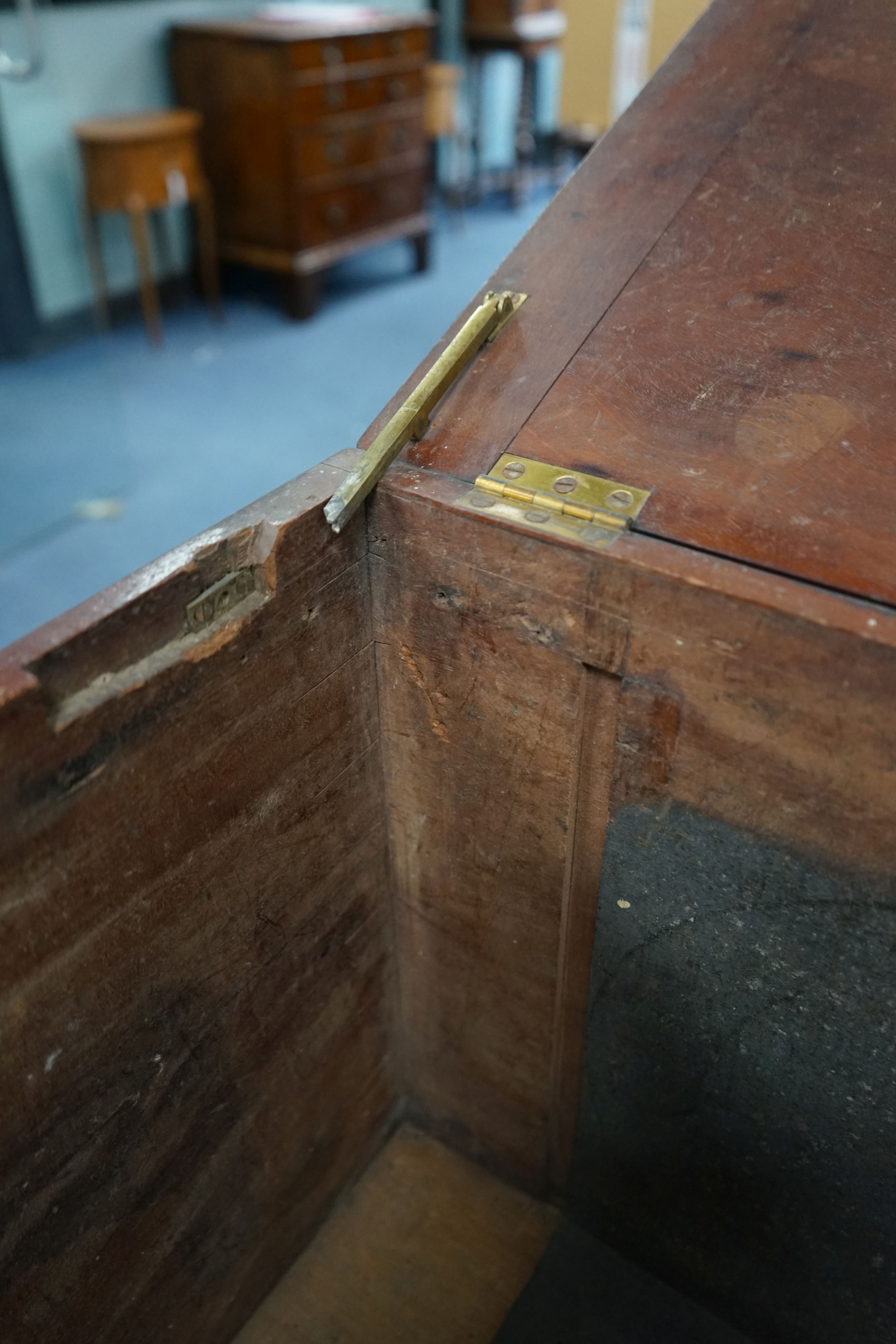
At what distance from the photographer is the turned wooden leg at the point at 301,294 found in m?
4.12

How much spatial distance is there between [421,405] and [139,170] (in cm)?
311

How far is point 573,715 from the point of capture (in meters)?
1.02

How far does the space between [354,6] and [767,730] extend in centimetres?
473

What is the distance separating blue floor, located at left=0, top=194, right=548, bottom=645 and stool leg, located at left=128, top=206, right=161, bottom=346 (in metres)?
0.06

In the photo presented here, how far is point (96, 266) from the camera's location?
154 inches

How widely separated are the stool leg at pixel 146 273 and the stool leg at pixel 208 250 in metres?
0.22

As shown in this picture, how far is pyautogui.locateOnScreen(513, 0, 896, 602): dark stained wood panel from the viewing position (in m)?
0.88

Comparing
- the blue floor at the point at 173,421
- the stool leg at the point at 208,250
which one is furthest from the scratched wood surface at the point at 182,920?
the stool leg at the point at 208,250

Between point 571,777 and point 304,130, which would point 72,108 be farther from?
point 571,777

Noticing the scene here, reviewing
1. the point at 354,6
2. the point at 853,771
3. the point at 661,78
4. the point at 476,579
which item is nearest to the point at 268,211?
the point at 354,6

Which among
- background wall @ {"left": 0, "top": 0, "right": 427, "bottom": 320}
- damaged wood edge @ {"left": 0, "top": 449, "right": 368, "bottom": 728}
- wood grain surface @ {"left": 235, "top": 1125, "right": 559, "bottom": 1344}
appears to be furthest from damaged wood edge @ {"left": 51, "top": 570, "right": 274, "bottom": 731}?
background wall @ {"left": 0, "top": 0, "right": 427, "bottom": 320}

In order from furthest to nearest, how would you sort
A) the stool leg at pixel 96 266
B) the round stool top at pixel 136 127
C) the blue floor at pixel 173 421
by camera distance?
the stool leg at pixel 96 266
the round stool top at pixel 136 127
the blue floor at pixel 173 421

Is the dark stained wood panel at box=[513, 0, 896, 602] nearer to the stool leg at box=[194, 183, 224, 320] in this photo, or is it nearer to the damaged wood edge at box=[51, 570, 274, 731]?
the damaged wood edge at box=[51, 570, 274, 731]

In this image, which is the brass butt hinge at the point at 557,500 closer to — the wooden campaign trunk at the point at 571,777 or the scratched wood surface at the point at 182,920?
the wooden campaign trunk at the point at 571,777
